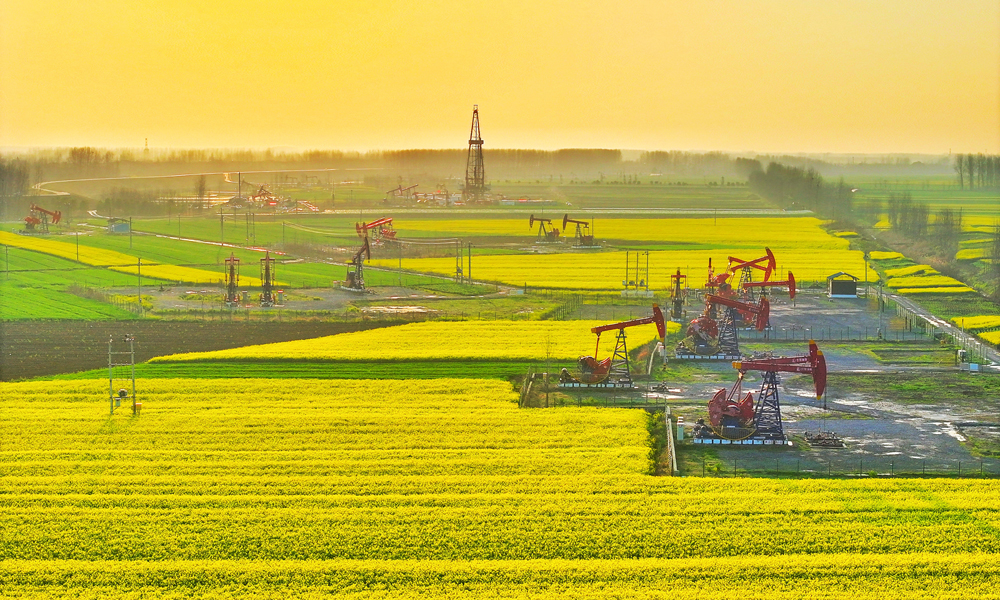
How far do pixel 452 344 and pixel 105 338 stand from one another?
1677cm

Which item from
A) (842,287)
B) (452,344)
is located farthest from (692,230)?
(452,344)

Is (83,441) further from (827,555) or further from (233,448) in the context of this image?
(827,555)

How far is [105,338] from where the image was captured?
60656mm

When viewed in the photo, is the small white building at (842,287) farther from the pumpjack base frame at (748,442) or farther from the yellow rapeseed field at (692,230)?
the pumpjack base frame at (748,442)

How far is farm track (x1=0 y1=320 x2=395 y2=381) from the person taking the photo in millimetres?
54219

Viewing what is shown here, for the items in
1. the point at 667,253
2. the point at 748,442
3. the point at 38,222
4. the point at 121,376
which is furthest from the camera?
the point at 38,222

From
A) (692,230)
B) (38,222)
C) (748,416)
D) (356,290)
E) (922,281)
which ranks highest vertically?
(38,222)

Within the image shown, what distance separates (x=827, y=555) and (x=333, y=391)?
927 inches

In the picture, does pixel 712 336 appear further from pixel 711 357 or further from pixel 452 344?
pixel 452 344

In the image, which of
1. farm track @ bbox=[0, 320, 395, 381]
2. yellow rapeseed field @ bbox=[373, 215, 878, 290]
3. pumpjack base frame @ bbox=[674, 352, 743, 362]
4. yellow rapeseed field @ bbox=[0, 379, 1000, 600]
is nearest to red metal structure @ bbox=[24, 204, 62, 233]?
yellow rapeseed field @ bbox=[373, 215, 878, 290]

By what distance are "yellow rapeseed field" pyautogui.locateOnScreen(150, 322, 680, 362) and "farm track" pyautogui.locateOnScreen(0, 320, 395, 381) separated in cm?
200

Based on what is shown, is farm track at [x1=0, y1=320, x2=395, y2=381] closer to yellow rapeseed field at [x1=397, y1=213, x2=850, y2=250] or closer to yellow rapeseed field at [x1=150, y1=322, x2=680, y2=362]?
yellow rapeseed field at [x1=150, y1=322, x2=680, y2=362]

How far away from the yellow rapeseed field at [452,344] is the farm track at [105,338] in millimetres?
2002

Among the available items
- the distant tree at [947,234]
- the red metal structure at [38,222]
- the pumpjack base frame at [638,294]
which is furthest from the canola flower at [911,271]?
the red metal structure at [38,222]
